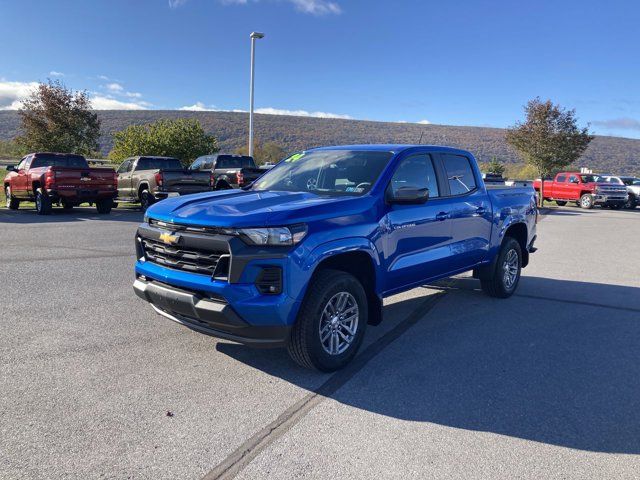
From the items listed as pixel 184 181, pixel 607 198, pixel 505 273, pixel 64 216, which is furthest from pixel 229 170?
pixel 607 198

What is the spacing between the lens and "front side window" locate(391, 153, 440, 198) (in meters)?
4.94

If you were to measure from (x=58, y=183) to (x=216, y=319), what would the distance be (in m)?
13.3

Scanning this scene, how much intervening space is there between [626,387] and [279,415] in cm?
275

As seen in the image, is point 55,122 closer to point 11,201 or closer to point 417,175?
point 11,201

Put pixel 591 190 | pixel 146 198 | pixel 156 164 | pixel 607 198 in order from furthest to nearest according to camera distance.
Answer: pixel 591 190
pixel 607 198
pixel 156 164
pixel 146 198

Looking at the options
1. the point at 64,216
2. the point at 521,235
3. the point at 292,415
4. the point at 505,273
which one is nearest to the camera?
the point at 292,415

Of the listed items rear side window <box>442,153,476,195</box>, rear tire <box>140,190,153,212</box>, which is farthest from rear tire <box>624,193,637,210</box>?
rear side window <box>442,153,476,195</box>

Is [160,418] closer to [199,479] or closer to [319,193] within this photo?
[199,479]

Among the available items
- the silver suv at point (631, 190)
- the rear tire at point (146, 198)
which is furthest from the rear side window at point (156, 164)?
the silver suv at point (631, 190)

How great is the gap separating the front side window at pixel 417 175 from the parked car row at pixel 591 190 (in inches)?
1016

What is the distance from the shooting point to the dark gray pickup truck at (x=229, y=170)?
723 inches

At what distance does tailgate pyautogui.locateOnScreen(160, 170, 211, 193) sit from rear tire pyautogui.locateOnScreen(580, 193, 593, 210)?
2124 cm

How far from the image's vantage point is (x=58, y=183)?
48.8ft

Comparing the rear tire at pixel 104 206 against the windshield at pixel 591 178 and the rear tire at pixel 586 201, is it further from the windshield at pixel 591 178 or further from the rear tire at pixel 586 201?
the windshield at pixel 591 178
